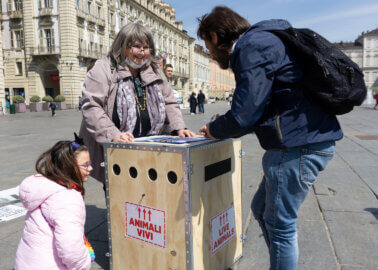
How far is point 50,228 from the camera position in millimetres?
1754

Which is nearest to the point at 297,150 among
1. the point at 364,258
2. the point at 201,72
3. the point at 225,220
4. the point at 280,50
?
the point at 280,50

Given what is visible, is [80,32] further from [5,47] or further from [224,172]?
[224,172]

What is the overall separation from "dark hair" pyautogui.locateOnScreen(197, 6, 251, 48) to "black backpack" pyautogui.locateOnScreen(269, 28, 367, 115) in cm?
19

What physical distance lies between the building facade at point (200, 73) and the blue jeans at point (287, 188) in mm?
67825

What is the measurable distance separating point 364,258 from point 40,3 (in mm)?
36609

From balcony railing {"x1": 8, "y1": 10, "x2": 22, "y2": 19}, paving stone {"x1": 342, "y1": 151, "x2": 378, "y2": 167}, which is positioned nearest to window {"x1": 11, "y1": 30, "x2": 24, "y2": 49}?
balcony railing {"x1": 8, "y1": 10, "x2": 22, "y2": 19}

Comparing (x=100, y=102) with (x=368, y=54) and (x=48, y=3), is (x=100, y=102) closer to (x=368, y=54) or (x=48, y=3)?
(x=48, y=3)

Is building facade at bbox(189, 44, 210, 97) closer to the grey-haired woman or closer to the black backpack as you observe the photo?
the grey-haired woman

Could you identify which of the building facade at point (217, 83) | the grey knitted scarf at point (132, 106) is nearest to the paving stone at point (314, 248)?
the grey knitted scarf at point (132, 106)

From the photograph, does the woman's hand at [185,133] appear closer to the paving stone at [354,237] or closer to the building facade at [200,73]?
the paving stone at [354,237]

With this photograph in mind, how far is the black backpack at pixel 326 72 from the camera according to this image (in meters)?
1.51

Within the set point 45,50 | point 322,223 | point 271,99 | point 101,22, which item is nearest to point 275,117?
point 271,99

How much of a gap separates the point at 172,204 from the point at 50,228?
64 centimetres

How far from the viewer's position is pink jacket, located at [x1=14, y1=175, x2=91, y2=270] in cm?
170
